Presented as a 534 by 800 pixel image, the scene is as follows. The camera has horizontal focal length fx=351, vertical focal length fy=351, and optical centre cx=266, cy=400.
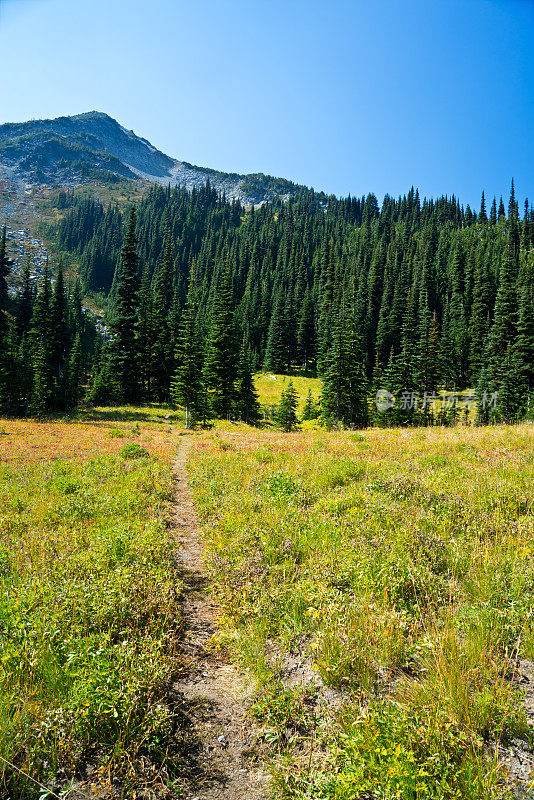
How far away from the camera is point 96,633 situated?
14.1ft

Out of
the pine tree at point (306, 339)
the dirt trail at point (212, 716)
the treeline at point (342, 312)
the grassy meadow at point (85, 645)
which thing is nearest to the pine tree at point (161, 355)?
the treeline at point (342, 312)

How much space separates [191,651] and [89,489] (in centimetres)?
696

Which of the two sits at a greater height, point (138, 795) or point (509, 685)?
point (509, 685)

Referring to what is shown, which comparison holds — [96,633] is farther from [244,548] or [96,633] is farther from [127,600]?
[244,548]

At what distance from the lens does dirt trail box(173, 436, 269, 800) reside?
10.0 feet

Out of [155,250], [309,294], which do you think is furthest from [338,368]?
[155,250]

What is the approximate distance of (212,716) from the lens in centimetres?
375

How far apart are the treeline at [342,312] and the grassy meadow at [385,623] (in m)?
29.6

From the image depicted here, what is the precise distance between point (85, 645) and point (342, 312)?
78.0 m

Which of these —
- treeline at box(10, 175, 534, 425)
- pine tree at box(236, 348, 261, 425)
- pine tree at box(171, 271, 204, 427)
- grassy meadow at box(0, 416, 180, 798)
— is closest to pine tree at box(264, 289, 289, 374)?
treeline at box(10, 175, 534, 425)

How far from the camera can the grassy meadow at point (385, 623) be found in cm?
281

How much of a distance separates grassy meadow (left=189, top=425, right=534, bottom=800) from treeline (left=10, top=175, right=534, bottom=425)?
29.6 metres

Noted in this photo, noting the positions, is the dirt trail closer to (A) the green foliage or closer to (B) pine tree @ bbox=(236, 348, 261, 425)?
(A) the green foliage

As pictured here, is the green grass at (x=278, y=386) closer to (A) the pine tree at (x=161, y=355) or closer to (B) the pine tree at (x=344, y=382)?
(B) the pine tree at (x=344, y=382)
